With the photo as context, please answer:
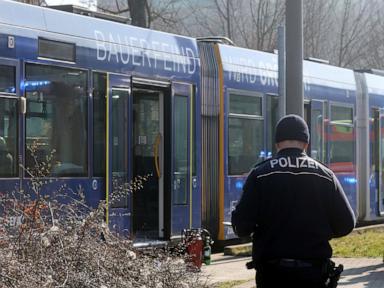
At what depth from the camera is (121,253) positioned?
23.9 feet

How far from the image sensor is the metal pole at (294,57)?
34.0 feet

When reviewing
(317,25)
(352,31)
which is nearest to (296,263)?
(317,25)

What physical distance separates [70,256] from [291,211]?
7.54ft

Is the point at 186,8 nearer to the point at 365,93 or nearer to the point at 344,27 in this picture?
the point at 344,27

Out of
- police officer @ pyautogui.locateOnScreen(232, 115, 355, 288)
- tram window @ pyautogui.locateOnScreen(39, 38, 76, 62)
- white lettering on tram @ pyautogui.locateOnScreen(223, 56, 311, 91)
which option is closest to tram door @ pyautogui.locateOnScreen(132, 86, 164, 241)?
tram window @ pyautogui.locateOnScreen(39, 38, 76, 62)

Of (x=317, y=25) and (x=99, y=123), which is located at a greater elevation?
(x=317, y=25)

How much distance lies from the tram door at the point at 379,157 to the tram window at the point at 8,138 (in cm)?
1165

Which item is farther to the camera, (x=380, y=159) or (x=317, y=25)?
(x=317, y=25)

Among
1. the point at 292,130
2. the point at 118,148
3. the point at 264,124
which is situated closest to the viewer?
the point at 292,130

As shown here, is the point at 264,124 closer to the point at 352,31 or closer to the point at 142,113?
the point at 142,113

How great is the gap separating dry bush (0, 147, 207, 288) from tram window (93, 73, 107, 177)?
9.79 feet

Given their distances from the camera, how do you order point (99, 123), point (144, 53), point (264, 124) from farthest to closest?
point (264, 124), point (144, 53), point (99, 123)

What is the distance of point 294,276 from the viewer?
5043mm

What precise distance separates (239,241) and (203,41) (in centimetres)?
384
